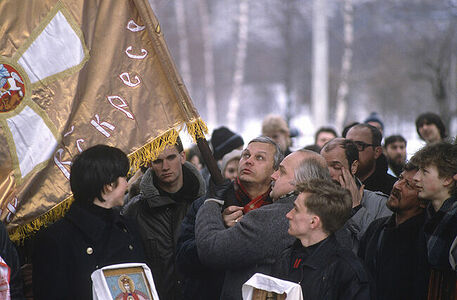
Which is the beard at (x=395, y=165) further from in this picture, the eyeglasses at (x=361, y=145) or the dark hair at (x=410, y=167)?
the dark hair at (x=410, y=167)

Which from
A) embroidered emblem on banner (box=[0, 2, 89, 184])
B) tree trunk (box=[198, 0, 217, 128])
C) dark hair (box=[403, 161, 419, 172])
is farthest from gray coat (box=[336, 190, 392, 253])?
tree trunk (box=[198, 0, 217, 128])

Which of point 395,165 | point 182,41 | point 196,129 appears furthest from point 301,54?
point 196,129

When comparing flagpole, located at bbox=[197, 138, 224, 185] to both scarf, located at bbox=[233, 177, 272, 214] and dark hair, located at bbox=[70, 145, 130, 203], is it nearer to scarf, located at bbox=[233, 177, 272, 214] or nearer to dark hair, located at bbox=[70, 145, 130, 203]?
scarf, located at bbox=[233, 177, 272, 214]

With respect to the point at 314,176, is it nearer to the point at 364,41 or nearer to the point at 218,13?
the point at 364,41

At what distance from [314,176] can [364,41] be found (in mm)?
26767

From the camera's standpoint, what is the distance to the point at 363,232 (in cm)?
467

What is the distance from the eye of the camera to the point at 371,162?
226 inches

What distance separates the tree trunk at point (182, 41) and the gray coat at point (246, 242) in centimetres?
2542

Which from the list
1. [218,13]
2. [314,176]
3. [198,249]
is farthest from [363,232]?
[218,13]

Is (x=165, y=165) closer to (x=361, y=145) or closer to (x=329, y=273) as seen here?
(x=361, y=145)

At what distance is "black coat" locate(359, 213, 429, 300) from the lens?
13.5ft

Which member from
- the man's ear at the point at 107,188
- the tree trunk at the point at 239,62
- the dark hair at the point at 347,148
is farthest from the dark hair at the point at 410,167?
the tree trunk at the point at 239,62

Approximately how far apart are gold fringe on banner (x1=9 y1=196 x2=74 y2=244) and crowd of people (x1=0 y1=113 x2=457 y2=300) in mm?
481

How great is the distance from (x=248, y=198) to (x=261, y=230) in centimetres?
54
